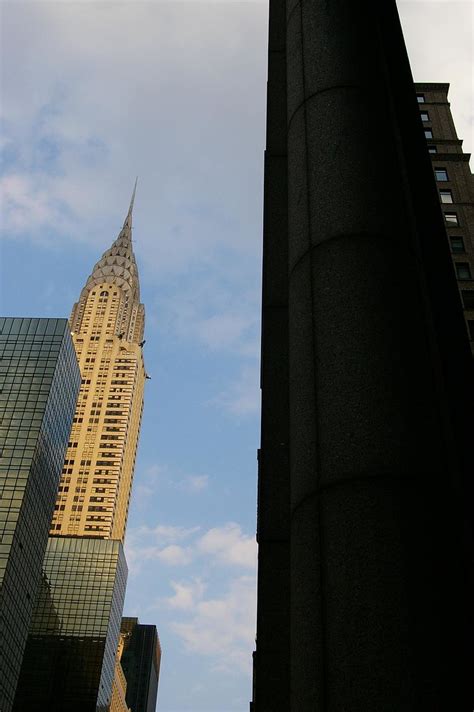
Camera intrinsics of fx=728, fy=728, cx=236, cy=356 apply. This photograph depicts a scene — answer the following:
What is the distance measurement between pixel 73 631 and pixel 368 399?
153765 millimetres

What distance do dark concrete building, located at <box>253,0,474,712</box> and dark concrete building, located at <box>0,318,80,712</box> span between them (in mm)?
97767

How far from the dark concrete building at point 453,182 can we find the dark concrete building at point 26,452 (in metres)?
78.2

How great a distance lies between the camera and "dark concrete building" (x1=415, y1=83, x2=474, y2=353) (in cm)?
3966

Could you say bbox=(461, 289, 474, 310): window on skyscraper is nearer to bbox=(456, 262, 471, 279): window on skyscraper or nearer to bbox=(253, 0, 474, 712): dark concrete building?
bbox=(456, 262, 471, 279): window on skyscraper

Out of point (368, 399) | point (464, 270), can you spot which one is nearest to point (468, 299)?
point (464, 270)

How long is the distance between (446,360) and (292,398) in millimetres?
1417

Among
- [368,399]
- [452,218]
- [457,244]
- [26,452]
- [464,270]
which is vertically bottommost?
[368,399]

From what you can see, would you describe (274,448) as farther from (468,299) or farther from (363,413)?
(468,299)

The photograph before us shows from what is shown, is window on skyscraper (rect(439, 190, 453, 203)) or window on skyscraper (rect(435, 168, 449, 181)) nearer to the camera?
window on skyscraper (rect(439, 190, 453, 203))

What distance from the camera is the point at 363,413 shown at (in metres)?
5.79

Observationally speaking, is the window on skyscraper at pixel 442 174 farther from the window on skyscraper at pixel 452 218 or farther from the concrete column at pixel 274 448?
the concrete column at pixel 274 448

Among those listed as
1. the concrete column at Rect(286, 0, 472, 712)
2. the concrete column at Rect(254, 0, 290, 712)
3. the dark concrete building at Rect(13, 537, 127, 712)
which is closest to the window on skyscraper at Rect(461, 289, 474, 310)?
the concrete column at Rect(254, 0, 290, 712)

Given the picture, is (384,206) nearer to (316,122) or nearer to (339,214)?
(339,214)

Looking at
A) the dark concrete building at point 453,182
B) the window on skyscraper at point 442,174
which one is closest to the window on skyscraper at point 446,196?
the dark concrete building at point 453,182
